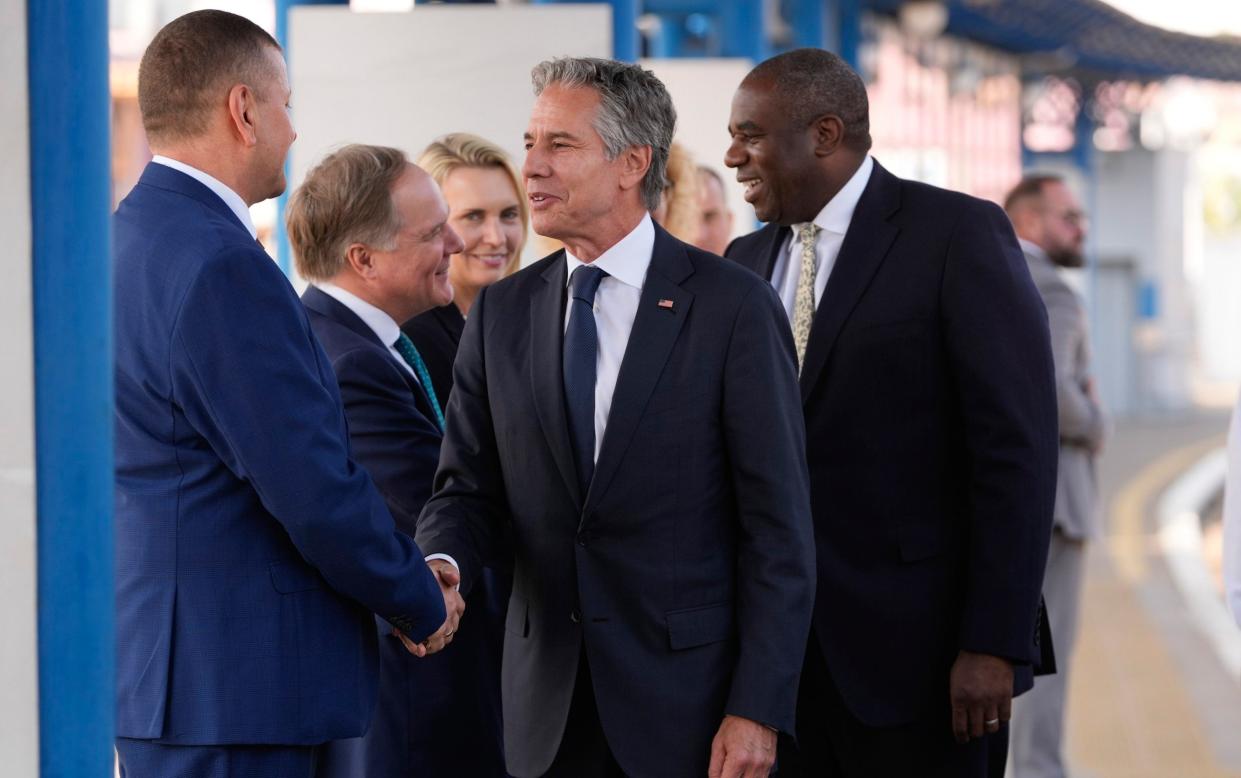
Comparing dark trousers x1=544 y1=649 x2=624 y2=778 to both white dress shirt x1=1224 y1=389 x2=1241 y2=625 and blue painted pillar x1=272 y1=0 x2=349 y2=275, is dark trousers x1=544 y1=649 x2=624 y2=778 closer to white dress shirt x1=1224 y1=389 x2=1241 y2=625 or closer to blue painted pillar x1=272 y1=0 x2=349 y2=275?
white dress shirt x1=1224 y1=389 x2=1241 y2=625

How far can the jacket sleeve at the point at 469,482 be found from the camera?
8.77ft

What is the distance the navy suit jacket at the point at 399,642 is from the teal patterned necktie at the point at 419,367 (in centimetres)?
3

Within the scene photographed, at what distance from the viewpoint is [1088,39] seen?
21.2 metres

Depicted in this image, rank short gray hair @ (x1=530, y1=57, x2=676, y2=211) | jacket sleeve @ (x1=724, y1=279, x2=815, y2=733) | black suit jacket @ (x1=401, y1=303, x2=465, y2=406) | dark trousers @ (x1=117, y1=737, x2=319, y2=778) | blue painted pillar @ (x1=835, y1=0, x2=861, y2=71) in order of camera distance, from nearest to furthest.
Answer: dark trousers @ (x1=117, y1=737, x2=319, y2=778), jacket sleeve @ (x1=724, y1=279, x2=815, y2=733), short gray hair @ (x1=530, y1=57, x2=676, y2=211), black suit jacket @ (x1=401, y1=303, x2=465, y2=406), blue painted pillar @ (x1=835, y1=0, x2=861, y2=71)

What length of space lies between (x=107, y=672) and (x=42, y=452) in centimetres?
27

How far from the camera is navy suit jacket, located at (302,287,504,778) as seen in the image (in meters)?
3.00

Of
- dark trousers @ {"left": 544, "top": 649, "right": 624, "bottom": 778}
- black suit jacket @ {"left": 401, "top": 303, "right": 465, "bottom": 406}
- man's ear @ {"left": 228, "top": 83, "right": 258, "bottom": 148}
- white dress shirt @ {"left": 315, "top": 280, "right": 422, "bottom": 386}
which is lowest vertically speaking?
dark trousers @ {"left": 544, "top": 649, "right": 624, "bottom": 778}

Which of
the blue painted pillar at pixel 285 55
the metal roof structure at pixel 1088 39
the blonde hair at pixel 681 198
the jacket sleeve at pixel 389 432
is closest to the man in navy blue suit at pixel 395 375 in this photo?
the jacket sleeve at pixel 389 432

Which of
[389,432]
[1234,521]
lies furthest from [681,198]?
[1234,521]

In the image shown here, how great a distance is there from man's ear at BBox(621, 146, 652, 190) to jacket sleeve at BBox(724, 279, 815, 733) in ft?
0.89

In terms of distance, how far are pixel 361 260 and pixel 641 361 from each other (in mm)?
858

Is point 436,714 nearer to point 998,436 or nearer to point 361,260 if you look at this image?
point 361,260

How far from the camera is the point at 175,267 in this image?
2312mm

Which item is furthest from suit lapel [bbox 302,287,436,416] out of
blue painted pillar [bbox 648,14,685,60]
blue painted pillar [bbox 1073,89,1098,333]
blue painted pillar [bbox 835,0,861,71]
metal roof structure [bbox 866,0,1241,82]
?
blue painted pillar [bbox 1073,89,1098,333]
